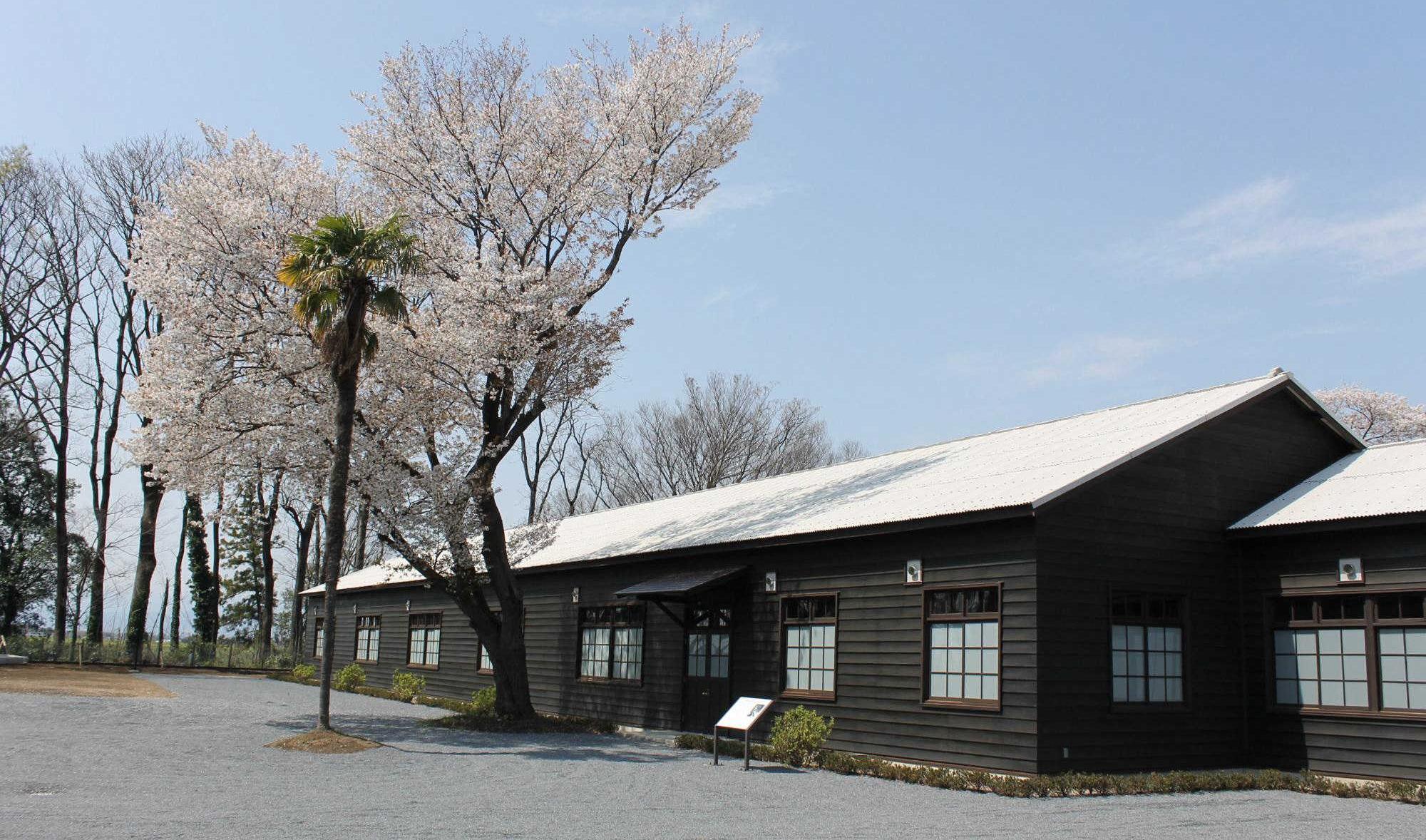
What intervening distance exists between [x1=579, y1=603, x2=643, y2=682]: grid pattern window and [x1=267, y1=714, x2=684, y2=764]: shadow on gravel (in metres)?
1.77

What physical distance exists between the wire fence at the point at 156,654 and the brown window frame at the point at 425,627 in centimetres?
1213

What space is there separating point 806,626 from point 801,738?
6.16 ft

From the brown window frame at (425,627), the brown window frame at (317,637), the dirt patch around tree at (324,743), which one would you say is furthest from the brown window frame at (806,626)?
the brown window frame at (317,637)

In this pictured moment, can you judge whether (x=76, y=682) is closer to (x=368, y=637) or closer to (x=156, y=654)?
(x=368, y=637)

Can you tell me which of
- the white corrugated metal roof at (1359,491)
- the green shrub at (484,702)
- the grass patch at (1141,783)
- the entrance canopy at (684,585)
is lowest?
the green shrub at (484,702)

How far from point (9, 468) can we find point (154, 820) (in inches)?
1500

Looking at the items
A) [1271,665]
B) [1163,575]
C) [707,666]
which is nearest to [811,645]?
[707,666]

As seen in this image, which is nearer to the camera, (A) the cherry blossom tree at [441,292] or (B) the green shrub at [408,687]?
(A) the cherry blossom tree at [441,292]

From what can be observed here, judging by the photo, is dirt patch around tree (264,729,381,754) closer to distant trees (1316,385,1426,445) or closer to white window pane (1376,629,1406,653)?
white window pane (1376,629,1406,653)

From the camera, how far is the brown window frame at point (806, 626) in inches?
622

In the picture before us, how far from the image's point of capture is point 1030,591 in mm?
13203

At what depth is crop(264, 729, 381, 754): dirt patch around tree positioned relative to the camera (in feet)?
50.9

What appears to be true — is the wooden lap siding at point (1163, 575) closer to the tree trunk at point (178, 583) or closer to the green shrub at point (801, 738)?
the green shrub at point (801, 738)

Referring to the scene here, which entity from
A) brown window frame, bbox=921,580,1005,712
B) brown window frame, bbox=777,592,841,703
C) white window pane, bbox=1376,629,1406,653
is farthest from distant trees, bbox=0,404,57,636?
white window pane, bbox=1376,629,1406,653
